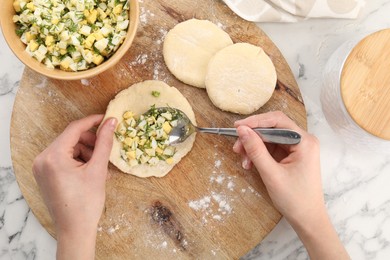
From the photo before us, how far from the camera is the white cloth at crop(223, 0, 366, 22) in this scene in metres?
1.75

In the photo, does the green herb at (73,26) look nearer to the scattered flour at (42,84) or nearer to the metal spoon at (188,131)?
the scattered flour at (42,84)

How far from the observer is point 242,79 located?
1.67 metres

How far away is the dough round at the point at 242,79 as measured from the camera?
165 centimetres

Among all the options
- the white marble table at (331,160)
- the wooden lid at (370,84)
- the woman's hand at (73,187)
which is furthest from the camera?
the white marble table at (331,160)

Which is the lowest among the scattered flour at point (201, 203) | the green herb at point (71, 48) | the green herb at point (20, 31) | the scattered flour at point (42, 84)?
the scattered flour at point (201, 203)

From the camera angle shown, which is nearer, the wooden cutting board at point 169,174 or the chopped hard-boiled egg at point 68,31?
the chopped hard-boiled egg at point 68,31

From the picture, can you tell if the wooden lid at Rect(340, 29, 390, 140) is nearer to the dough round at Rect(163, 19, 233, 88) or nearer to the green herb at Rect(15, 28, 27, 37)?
the dough round at Rect(163, 19, 233, 88)

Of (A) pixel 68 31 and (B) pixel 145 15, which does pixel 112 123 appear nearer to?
(A) pixel 68 31

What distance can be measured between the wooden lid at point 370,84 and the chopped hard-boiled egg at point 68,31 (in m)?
0.77

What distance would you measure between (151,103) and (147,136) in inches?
4.9

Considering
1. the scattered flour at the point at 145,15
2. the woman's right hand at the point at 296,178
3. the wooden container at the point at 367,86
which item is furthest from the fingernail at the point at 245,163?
the scattered flour at the point at 145,15

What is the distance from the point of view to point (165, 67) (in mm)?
1701

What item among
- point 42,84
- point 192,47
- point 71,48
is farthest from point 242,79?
point 42,84

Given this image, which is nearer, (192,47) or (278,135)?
(278,135)
